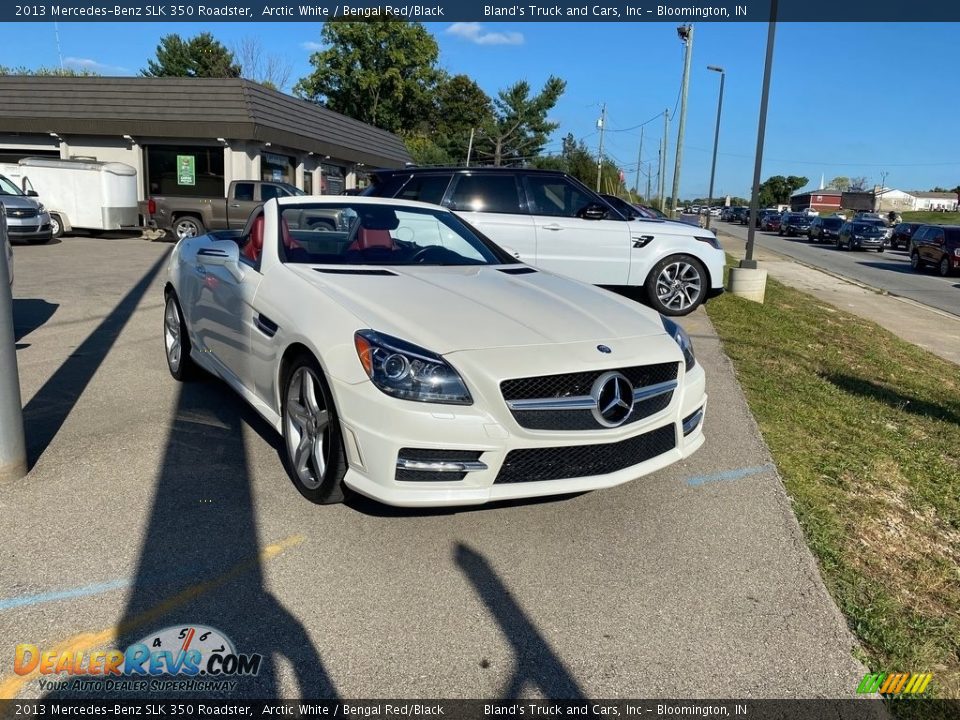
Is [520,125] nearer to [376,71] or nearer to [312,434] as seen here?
[376,71]

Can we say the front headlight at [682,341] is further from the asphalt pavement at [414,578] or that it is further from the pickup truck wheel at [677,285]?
the pickup truck wheel at [677,285]

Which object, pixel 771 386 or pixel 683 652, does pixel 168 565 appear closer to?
pixel 683 652

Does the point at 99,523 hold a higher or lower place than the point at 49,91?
lower

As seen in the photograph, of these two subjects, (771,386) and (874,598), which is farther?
(771,386)

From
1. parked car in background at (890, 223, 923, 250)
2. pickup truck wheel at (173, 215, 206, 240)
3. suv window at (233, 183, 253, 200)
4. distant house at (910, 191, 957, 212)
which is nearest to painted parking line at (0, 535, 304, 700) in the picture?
suv window at (233, 183, 253, 200)

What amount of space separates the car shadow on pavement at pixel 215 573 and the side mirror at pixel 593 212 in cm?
575

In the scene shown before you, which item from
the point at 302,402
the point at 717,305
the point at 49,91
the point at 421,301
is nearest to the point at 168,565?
the point at 302,402

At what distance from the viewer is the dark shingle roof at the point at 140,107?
23.1 meters

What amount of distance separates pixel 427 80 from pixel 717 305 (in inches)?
2375

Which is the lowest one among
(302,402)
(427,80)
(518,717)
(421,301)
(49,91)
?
(518,717)

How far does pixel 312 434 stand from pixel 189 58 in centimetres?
7973

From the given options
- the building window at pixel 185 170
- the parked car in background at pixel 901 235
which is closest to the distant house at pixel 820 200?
the parked car in background at pixel 901 235

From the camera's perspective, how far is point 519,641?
2836 millimetres

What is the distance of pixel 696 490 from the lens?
4289mm
